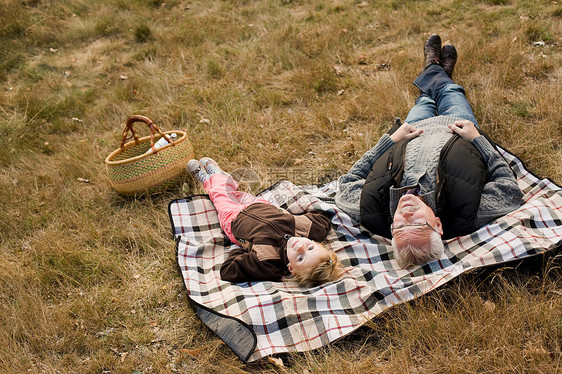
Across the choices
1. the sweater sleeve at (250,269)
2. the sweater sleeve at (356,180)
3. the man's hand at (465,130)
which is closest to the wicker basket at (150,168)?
the sweater sleeve at (250,269)

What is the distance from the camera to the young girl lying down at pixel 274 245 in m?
3.57

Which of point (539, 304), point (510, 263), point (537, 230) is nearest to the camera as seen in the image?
point (539, 304)

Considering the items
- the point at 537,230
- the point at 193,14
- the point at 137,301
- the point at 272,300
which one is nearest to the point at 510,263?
the point at 537,230

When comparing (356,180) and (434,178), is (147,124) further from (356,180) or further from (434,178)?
(434,178)

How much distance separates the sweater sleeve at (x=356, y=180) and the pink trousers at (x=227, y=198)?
0.79m

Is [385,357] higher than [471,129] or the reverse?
the reverse

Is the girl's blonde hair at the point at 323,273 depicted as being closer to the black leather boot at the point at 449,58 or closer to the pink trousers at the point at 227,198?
A: the pink trousers at the point at 227,198

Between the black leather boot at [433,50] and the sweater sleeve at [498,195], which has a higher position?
the black leather boot at [433,50]

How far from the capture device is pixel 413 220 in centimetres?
343

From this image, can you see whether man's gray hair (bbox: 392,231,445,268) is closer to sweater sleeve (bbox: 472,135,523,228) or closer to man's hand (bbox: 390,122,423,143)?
sweater sleeve (bbox: 472,135,523,228)

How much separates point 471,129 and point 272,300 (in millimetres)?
2413

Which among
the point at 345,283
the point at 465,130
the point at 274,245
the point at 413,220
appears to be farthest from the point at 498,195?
the point at 274,245

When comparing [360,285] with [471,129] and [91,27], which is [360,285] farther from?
[91,27]

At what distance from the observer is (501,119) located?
16.1 ft
